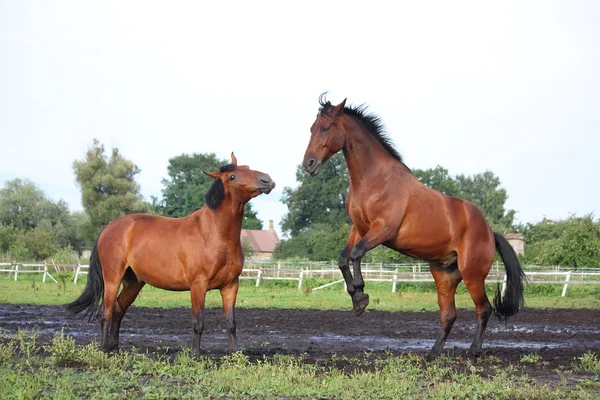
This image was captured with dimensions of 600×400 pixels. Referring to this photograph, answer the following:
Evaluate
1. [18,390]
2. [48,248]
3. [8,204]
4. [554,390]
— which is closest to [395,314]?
[554,390]

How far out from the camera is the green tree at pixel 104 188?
53.4m

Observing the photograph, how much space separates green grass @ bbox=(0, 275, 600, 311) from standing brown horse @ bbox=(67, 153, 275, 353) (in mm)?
10711

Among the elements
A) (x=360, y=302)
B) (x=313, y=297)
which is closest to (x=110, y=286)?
(x=360, y=302)

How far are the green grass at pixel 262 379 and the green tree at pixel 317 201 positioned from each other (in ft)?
209

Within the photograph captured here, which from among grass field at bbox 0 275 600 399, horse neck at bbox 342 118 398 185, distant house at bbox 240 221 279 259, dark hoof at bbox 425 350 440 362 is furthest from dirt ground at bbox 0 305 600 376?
distant house at bbox 240 221 279 259

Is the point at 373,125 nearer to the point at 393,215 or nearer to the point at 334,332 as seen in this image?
the point at 393,215

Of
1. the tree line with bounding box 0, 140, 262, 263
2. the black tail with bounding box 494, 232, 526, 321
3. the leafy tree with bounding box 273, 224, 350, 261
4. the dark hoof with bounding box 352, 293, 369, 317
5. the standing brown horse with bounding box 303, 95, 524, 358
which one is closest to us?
the dark hoof with bounding box 352, 293, 369, 317

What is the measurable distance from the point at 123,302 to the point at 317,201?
218 feet

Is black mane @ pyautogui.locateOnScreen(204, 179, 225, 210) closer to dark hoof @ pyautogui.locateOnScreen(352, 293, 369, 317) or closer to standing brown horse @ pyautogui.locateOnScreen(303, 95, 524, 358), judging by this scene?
standing brown horse @ pyautogui.locateOnScreen(303, 95, 524, 358)

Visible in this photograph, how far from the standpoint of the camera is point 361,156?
8.77m

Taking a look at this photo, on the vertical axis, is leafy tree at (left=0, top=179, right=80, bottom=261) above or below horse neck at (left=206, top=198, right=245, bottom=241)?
above

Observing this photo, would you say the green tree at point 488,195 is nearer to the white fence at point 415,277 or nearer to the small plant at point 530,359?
the white fence at point 415,277

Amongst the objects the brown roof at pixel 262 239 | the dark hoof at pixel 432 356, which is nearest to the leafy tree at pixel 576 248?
the dark hoof at pixel 432 356

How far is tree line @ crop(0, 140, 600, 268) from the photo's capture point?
41.3 metres
